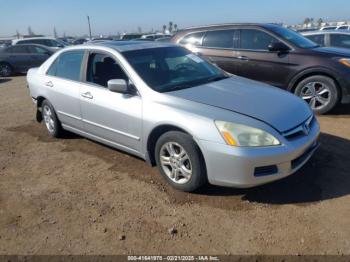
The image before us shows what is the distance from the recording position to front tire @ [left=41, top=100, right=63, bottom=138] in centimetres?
571

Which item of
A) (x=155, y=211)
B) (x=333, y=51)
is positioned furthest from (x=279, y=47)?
(x=155, y=211)

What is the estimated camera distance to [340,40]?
1029 centimetres

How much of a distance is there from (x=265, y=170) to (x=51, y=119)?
152 inches

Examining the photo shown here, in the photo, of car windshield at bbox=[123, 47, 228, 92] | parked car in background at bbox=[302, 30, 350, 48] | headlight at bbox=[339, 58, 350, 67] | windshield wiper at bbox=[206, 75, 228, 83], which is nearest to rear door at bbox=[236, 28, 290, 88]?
headlight at bbox=[339, 58, 350, 67]

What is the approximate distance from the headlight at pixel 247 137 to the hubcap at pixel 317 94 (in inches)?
142

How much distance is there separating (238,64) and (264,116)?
3.91 metres

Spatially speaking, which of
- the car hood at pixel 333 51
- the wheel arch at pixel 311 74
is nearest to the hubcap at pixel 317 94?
the wheel arch at pixel 311 74

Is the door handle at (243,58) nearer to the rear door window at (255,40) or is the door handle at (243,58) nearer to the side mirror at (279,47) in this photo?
the rear door window at (255,40)

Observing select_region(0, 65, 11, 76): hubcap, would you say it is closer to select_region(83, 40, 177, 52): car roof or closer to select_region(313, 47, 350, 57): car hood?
select_region(83, 40, 177, 52): car roof

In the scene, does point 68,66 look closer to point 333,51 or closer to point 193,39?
point 193,39

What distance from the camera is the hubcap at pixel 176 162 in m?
3.71

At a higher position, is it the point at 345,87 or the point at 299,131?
the point at 299,131

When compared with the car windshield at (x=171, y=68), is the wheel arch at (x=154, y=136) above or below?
below

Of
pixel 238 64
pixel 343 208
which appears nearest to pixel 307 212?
pixel 343 208
